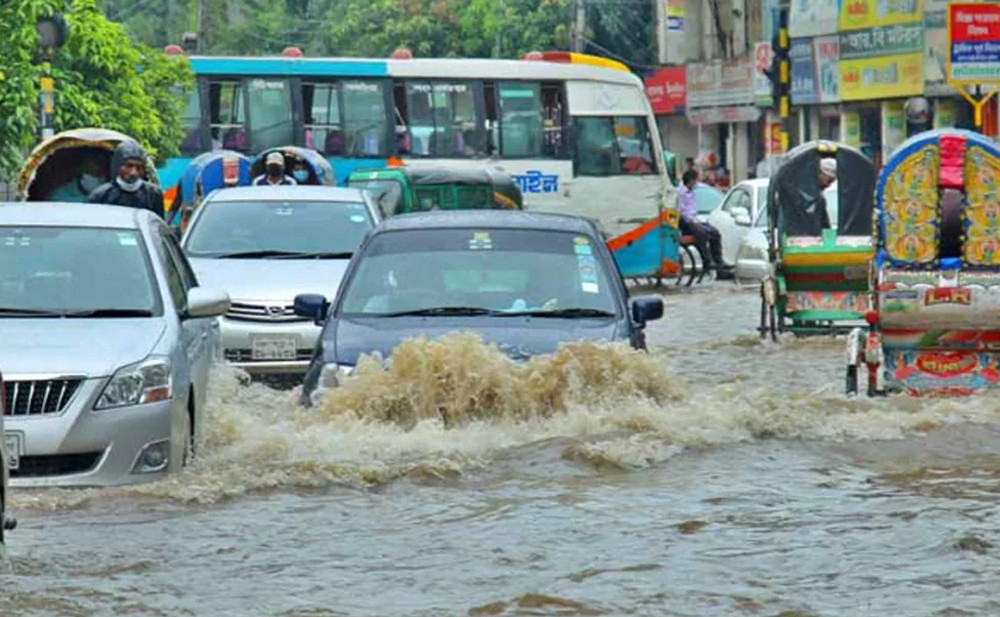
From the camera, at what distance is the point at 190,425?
494 inches

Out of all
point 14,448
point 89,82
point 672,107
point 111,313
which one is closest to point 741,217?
point 89,82

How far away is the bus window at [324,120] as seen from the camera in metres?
35.6

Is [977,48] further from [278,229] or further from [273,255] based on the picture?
[273,255]

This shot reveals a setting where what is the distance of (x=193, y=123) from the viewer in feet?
117

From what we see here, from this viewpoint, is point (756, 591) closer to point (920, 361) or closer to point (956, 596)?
point (956, 596)

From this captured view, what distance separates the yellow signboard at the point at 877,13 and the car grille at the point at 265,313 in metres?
33.3

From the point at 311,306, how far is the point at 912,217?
12.7 ft

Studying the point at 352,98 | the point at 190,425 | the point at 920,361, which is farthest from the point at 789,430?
the point at 352,98

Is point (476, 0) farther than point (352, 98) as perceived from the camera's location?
Yes

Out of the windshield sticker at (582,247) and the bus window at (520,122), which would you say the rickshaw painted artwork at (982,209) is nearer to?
the windshield sticker at (582,247)

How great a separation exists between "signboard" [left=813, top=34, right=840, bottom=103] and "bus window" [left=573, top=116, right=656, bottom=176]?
59.8 feet

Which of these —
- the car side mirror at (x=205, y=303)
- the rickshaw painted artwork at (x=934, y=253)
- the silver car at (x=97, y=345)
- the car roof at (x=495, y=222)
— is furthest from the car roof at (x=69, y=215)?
the rickshaw painted artwork at (x=934, y=253)

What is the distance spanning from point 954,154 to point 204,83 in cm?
2102

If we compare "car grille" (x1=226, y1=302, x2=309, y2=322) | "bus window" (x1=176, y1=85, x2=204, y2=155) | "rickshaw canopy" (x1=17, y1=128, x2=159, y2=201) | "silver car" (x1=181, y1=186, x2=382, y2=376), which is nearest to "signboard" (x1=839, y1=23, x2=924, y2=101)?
"bus window" (x1=176, y1=85, x2=204, y2=155)
